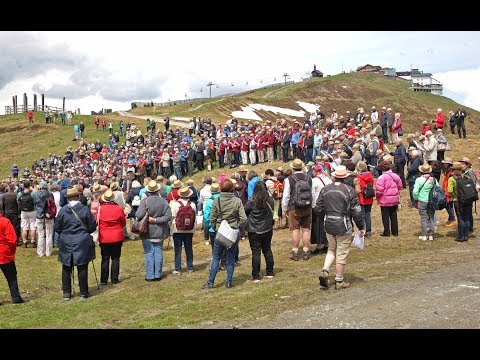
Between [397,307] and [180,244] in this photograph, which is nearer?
[397,307]

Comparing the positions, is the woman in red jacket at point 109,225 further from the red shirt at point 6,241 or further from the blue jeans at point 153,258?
the red shirt at point 6,241

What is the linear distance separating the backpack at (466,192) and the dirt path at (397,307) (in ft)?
11.3

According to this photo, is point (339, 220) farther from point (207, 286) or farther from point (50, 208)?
point (50, 208)

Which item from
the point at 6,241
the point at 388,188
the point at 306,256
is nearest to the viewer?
the point at 6,241

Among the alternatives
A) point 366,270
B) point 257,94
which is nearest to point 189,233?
point 366,270

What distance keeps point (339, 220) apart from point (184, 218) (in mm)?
4055

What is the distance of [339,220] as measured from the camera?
898 centimetres

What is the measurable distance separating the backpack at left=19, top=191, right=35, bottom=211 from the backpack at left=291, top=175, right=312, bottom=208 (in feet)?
32.0

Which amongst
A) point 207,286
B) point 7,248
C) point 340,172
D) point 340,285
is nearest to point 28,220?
point 7,248

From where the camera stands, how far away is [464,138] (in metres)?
27.2

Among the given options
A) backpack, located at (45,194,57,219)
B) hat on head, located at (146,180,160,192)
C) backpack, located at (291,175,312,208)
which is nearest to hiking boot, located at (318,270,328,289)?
backpack, located at (291,175,312,208)

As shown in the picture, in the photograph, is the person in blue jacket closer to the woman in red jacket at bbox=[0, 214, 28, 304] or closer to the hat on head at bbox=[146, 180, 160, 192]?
the woman in red jacket at bbox=[0, 214, 28, 304]

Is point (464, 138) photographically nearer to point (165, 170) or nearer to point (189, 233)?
point (165, 170)
